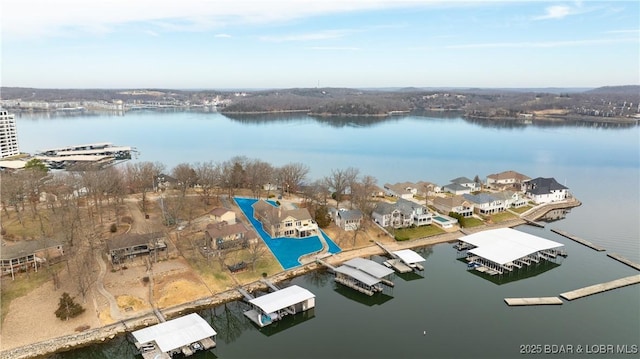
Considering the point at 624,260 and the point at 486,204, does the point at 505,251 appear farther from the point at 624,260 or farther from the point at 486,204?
the point at 486,204

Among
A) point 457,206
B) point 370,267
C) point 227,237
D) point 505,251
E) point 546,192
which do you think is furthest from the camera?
point 546,192

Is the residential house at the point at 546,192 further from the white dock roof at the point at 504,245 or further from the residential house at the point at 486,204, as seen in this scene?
the white dock roof at the point at 504,245

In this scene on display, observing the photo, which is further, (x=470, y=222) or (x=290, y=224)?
(x=470, y=222)

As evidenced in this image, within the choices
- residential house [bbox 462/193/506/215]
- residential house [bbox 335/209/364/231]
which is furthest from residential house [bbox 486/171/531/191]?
residential house [bbox 335/209/364/231]

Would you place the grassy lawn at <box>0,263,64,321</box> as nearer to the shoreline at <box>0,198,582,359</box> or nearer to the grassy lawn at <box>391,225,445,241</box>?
the shoreline at <box>0,198,582,359</box>

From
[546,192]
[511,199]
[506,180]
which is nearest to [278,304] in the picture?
[511,199]

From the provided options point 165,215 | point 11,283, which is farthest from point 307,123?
A: point 11,283

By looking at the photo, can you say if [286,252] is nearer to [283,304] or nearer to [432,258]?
[283,304]
